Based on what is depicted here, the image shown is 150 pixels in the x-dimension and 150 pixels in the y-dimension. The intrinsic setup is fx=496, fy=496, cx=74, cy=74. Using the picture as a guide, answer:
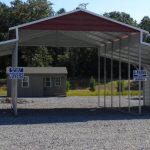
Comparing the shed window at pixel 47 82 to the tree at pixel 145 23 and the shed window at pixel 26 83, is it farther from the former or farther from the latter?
the tree at pixel 145 23

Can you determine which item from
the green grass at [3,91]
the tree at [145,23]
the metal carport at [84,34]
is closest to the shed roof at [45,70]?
the green grass at [3,91]

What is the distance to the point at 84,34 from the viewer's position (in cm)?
2711

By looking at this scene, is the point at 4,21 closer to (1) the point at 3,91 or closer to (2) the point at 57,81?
(1) the point at 3,91

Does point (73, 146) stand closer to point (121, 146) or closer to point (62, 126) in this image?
point (121, 146)

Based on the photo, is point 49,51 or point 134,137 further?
point 49,51

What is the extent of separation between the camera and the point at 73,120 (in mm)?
20188

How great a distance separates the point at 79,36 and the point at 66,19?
4584 mm

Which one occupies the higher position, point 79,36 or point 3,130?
point 79,36

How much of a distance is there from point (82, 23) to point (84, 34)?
3.65m

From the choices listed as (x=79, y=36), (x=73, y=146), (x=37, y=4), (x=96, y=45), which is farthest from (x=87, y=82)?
(x=73, y=146)

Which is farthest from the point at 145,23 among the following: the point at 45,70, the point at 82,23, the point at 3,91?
the point at 82,23

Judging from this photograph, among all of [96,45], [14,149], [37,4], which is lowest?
[14,149]

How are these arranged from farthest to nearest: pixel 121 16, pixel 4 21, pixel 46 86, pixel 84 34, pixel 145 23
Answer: pixel 121 16 → pixel 145 23 → pixel 4 21 → pixel 46 86 → pixel 84 34

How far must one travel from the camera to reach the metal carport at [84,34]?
23188 millimetres
